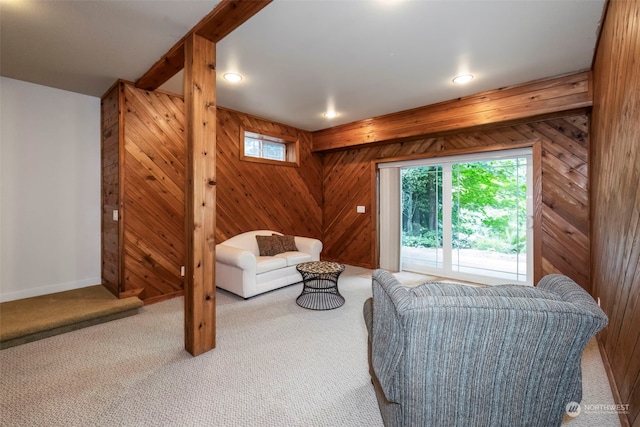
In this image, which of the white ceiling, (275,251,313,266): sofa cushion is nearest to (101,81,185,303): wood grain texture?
the white ceiling

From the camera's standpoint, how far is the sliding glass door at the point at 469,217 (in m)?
3.78

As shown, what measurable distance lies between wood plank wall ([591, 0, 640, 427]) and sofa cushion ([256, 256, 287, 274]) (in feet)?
10.6

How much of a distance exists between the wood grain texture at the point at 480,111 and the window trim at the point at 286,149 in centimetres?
96

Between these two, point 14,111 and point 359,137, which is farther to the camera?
point 359,137

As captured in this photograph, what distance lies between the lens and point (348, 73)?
3.05 m

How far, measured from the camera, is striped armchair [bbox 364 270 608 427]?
1.01 m

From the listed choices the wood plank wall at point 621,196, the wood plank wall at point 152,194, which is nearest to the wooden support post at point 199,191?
the wood plank wall at point 152,194

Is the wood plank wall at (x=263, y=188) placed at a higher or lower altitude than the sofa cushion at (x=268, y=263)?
higher

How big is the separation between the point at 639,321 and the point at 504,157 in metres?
2.84

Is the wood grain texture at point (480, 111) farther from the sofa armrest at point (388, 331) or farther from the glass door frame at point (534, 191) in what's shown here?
the sofa armrest at point (388, 331)

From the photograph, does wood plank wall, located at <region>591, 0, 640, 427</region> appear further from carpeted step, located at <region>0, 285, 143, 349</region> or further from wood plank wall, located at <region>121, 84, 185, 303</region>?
wood plank wall, located at <region>121, 84, 185, 303</region>

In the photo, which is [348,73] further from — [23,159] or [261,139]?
[23,159]

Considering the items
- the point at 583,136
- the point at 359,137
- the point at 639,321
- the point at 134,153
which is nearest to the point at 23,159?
the point at 134,153

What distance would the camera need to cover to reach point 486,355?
3.43ft
